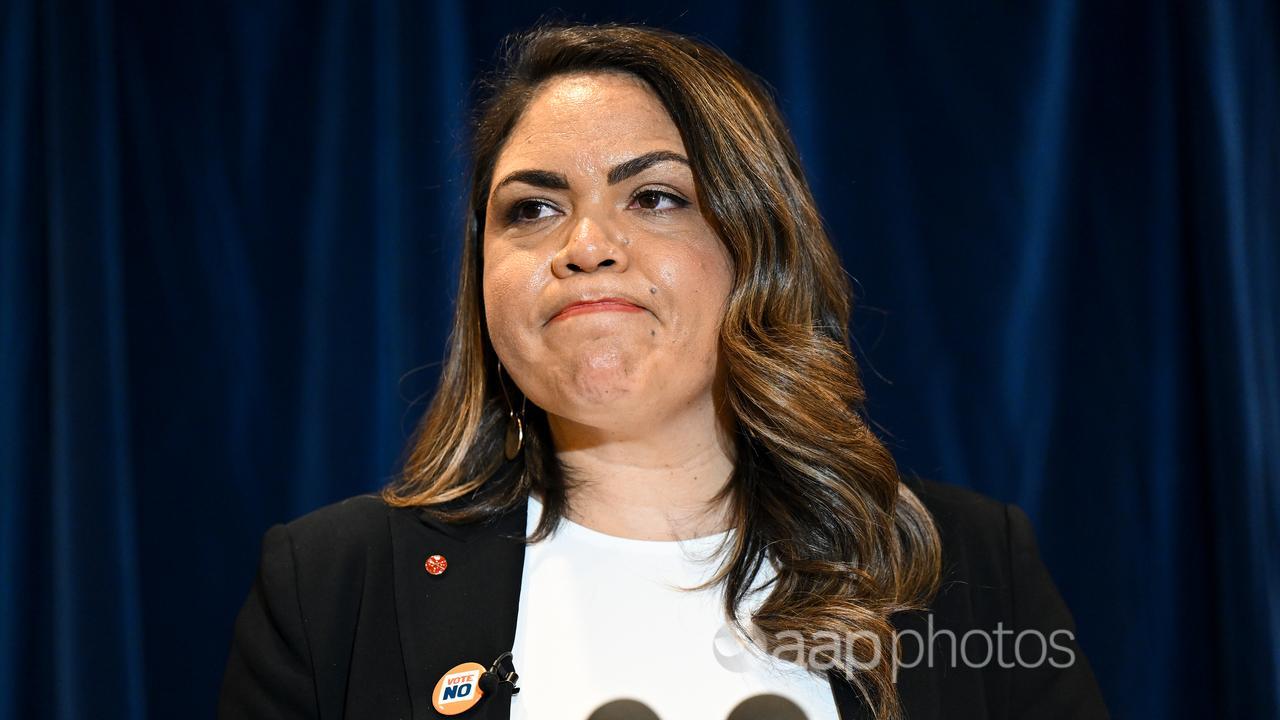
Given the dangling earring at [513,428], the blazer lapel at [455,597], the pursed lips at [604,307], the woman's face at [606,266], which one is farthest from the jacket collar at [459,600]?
the pursed lips at [604,307]

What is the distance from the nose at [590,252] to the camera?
5.51 feet

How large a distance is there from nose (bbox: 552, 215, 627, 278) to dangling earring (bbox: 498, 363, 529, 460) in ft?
1.05

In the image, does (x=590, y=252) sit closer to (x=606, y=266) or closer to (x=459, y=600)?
(x=606, y=266)

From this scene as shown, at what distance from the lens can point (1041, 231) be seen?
2424 millimetres

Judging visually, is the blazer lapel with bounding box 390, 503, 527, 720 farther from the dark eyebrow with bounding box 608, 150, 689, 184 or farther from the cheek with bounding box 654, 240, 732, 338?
the dark eyebrow with bounding box 608, 150, 689, 184

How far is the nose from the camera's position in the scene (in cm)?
168

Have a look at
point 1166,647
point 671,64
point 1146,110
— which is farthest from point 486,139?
point 1166,647

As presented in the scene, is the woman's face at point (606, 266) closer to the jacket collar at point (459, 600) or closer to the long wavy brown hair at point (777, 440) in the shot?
the long wavy brown hair at point (777, 440)

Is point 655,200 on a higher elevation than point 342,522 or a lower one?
higher

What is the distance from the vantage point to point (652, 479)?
1.85 m

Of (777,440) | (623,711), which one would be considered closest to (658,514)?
(777,440)

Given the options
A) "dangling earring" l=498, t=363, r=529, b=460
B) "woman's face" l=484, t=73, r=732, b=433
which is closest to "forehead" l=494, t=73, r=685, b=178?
"woman's face" l=484, t=73, r=732, b=433

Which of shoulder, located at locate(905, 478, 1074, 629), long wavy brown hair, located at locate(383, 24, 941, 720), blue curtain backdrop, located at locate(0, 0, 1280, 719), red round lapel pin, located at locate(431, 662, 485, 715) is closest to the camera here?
red round lapel pin, located at locate(431, 662, 485, 715)

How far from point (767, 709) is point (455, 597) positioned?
0.46 meters
